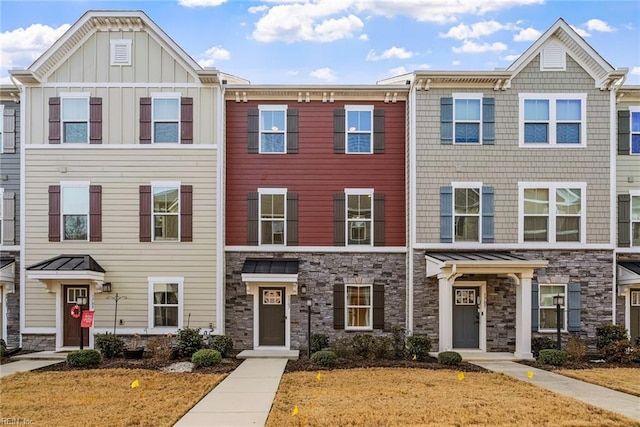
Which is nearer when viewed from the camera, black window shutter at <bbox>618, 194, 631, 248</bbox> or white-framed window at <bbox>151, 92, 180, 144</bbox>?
white-framed window at <bbox>151, 92, 180, 144</bbox>

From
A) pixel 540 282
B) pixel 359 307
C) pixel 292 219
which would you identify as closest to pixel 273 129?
pixel 292 219

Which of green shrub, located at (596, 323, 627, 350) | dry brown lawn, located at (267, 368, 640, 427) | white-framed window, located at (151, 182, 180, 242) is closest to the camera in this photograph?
dry brown lawn, located at (267, 368, 640, 427)

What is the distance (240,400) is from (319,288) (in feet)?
20.4

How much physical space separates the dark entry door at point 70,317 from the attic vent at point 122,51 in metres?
7.00

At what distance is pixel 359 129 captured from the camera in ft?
51.4

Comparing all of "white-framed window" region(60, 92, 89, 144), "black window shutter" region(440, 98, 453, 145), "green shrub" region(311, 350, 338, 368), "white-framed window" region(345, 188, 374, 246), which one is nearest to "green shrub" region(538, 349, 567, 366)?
"green shrub" region(311, 350, 338, 368)

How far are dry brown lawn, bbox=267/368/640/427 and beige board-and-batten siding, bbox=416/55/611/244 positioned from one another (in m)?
5.43

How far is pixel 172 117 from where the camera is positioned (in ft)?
49.8

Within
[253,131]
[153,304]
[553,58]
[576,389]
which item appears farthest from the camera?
[253,131]

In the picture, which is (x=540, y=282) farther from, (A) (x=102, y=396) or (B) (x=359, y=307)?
(A) (x=102, y=396)

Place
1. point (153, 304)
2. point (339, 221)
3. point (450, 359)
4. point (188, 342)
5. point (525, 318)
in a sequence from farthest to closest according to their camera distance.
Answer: point (339, 221) < point (153, 304) < point (188, 342) < point (525, 318) < point (450, 359)

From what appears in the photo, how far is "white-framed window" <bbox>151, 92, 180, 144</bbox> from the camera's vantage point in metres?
15.2

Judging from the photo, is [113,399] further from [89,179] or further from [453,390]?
[89,179]

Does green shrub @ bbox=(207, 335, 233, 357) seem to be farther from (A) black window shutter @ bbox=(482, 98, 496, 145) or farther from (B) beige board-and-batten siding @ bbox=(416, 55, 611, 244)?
(A) black window shutter @ bbox=(482, 98, 496, 145)
